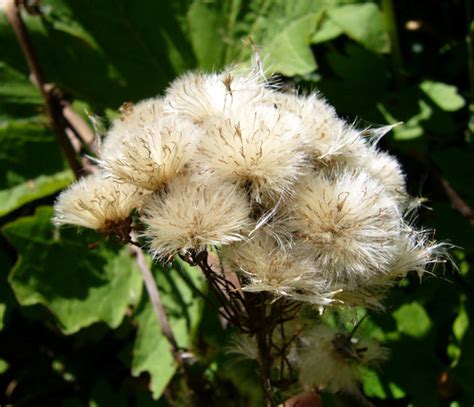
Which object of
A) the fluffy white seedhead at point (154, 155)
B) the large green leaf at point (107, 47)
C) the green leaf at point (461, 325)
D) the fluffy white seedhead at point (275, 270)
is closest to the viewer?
the fluffy white seedhead at point (275, 270)

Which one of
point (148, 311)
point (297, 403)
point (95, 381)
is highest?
point (297, 403)

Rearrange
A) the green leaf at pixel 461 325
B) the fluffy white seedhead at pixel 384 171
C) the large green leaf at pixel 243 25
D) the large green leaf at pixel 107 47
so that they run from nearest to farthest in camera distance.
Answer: the fluffy white seedhead at pixel 384 171 → the green leaf at pixel 461 325 → the large green leaf at pixel 243 25 → the large green leaf at pixel 107 47

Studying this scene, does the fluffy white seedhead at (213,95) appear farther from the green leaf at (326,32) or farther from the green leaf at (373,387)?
the green leaf at (373,387)

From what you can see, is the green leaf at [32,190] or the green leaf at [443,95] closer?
the green leaf at [443,95]

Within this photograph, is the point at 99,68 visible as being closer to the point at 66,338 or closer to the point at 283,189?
the point at 66,338

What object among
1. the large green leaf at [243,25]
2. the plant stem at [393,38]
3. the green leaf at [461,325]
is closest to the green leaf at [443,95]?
the plant stem at [393,38]

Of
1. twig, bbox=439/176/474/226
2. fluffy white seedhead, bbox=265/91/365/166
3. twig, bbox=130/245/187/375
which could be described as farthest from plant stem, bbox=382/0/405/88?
twig, bbox=130/245/187/375

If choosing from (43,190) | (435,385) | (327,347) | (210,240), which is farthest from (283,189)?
(43,190)

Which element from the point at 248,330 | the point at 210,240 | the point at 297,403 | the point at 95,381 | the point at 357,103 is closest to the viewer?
the point at 210,240
